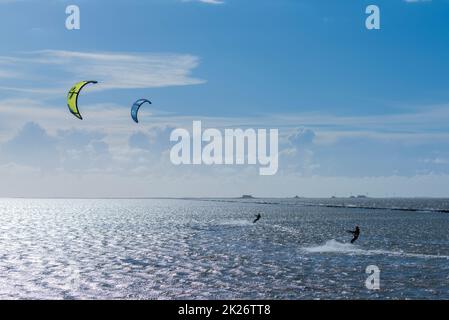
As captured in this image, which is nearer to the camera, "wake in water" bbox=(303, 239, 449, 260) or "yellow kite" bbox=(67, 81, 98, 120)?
"yellow kite" bbox=(67, 81, 98, 120)

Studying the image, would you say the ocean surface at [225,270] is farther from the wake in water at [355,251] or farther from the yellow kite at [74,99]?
the yellow kite at [74,99]

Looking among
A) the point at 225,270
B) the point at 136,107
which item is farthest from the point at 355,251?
the point at 136,107

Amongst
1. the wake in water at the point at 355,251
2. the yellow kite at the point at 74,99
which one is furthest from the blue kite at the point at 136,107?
the wake in water at the point at 355,251

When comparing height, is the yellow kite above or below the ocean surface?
above

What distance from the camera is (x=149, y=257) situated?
52.9m

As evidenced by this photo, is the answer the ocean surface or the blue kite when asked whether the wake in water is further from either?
the blue kite

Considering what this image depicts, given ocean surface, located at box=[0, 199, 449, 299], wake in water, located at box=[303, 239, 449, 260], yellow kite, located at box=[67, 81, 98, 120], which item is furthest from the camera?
wake in water, located at box=[303, 239, 449, 260]

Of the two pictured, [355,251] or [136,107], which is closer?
[136,107]

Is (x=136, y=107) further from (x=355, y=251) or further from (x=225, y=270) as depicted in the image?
(x=355, y=251)

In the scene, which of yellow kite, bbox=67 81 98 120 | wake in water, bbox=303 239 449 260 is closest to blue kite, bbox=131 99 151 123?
yellow kite, bbox=67 81 98 120

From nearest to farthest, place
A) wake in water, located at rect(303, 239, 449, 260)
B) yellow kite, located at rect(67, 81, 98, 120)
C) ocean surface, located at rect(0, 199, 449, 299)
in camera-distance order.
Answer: ocean surface, located at rect(0, 199, 449, 299), yellow kite, located at rect(67, 81, 98, 120), wake in water, located at rect(303, 239, 449, 260)

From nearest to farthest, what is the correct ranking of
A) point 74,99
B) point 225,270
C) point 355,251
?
point 74,99, point 225,270, point 355,251

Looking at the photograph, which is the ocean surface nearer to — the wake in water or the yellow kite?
the wake in water
